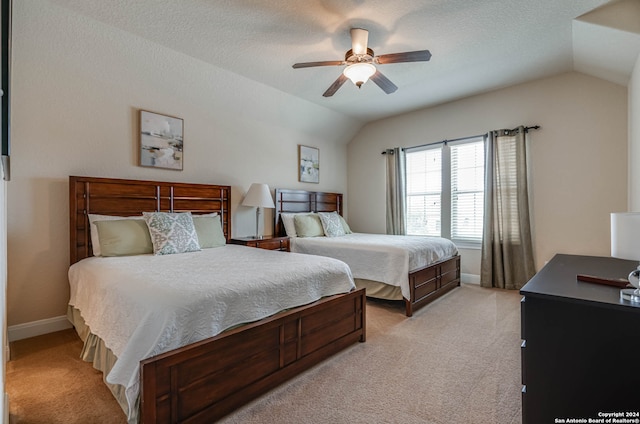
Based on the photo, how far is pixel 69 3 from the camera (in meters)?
Answer: 2.47

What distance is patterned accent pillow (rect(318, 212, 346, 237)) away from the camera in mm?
4594

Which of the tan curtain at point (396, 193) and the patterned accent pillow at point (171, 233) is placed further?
the tan curtain at point (396, 193)

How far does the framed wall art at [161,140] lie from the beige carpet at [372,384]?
1.89 metres

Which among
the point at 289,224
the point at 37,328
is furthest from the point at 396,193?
the point at 37,328

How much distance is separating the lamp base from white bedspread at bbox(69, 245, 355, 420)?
1.62 metres

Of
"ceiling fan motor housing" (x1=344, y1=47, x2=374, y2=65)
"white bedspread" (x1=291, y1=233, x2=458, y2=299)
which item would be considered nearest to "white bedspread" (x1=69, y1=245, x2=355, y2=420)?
"white bedspread" (x1=291, y1=233, x2=458, y2=299)

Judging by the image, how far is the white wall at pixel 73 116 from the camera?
267 cm

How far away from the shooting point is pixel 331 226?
15.3ft

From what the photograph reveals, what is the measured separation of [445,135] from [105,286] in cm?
473

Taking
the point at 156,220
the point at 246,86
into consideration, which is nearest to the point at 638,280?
the point at 156,220

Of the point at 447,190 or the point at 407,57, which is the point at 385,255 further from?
the point at 447,190

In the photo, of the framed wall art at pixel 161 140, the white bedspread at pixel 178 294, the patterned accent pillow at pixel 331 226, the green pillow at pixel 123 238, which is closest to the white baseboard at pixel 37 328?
the white bedspread at pixel 178 294

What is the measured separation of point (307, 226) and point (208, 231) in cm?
152

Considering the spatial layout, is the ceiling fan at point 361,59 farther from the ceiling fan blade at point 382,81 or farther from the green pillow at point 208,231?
the green pillow at point 208,231
